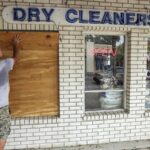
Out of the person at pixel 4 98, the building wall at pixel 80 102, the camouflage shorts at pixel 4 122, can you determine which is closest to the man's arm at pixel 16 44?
the building wall at pixel 80 102

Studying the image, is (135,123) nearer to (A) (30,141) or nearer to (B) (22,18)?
(A) (30,141)

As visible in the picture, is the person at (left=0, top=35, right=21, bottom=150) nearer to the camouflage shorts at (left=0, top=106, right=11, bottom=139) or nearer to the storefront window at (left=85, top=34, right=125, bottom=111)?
the camouflage shorts at (left=0, top=106, right=11, bottom=139)

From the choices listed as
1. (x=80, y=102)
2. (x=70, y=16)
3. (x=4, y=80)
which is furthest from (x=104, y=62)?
(x=4, y=80)

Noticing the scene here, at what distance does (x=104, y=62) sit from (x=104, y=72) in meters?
0.20

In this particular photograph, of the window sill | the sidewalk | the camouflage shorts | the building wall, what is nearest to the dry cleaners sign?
the building wall

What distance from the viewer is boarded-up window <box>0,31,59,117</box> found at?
561 centimetres

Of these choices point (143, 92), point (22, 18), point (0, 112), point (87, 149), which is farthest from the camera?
point (143, 92)

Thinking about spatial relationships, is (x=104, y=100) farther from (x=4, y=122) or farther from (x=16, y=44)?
(x=4, y=122)

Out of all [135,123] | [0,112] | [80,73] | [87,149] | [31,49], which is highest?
[31,49]

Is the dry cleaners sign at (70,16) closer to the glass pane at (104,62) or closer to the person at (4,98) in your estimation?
the glass pane at (104,62)

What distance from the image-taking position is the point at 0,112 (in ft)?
15.7

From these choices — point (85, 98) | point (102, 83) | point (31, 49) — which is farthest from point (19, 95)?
point (102, 83)

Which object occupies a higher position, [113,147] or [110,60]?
[110,60]

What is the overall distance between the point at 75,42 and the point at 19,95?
1357 millimetres
